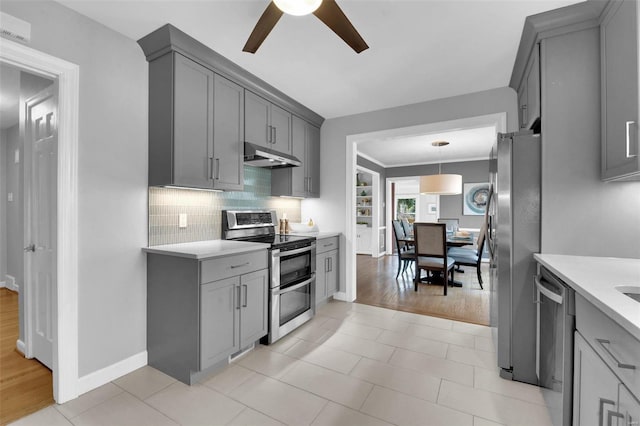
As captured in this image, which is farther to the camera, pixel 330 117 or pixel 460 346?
pixel 330 117

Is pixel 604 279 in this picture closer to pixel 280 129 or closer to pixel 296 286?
pixel 296 286

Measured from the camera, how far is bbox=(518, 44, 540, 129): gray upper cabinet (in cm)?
204

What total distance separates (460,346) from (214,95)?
10.1ft

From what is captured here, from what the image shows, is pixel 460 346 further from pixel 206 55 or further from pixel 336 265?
pixel 206 55

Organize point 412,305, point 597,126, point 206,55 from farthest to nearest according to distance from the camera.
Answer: point 412,305 → point 206,55 → point 597,126

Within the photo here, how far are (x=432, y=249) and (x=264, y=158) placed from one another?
279cm

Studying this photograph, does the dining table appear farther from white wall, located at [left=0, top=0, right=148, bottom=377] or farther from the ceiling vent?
the ceiling vent

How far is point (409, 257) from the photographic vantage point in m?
4.70

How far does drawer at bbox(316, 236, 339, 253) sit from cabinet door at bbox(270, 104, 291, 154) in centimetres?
115

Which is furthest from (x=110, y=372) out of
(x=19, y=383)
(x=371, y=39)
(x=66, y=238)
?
(x=371, y=39)

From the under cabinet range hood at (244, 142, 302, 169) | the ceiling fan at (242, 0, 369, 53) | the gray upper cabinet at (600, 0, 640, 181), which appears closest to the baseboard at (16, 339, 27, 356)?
the under cabinet range hood at (244, 142, 302, 169)

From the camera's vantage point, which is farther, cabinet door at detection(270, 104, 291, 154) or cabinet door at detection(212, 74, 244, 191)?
cabinet door at detection(270, 104, 291, 154)

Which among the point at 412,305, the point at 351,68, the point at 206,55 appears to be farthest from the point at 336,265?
the point at 206,55

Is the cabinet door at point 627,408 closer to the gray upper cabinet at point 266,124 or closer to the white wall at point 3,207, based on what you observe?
the gray upper cabinet at point 266,124
